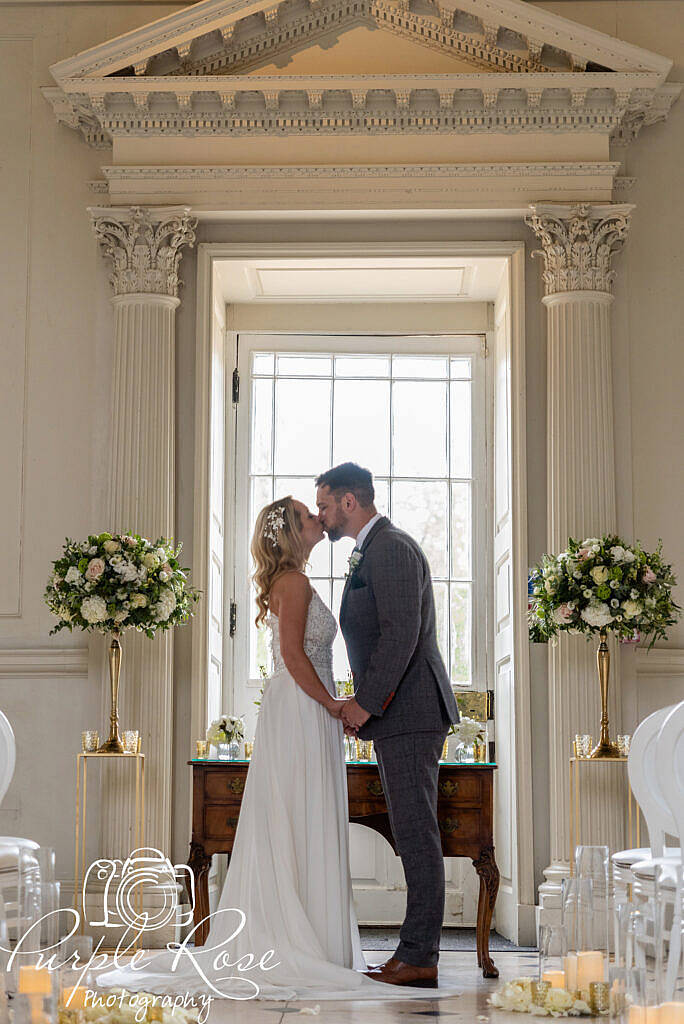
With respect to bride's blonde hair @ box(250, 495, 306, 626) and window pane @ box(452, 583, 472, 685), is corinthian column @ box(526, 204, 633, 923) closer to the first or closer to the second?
window pane @ box(452, 583, 472, 685)

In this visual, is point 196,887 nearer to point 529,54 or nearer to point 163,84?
point 163,84

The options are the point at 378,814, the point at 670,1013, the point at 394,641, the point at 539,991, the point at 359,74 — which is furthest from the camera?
the point at 359,74

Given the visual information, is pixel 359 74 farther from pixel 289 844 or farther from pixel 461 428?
pixel 289 844

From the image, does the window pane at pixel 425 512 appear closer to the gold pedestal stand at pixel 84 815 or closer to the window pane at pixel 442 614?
the window pane at pixel 442 614

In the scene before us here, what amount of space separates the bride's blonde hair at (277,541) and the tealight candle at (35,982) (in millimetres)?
2394

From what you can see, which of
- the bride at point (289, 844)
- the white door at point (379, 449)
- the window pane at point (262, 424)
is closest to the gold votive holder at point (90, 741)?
the bride at point (289, 844)

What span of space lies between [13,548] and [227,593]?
1.26 metres

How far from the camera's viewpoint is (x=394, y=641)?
482cm

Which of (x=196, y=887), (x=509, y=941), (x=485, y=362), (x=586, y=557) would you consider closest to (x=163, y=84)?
(x=485, y=362)

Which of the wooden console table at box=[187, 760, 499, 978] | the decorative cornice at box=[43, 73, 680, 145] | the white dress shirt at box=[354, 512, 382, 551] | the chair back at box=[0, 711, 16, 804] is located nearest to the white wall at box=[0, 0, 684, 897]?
the decorative cornice at box=[43, 73, 680, 145]

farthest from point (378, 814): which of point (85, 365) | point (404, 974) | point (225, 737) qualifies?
point (85, 365)

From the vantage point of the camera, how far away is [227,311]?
24.4ft

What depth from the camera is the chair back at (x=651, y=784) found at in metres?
4.68

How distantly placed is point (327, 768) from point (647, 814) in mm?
1230
